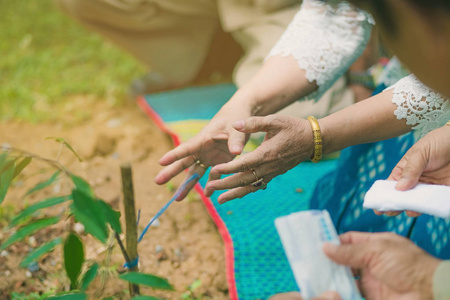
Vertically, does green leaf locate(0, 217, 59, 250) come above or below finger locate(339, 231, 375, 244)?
above

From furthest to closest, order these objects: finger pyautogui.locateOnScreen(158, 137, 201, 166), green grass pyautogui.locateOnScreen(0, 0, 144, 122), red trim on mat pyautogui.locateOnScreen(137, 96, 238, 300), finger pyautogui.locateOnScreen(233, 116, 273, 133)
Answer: green grass pyautogui.locateOnScreen(0, 0, 144, 122), red trim on mat pyautogui.locateOnScreen(137, 96, 238, 300), finger pyautogui.locateOnScreen(158, 137, 201, 166), finger pyautogui.locateOnScreen(233, 116, 273, 133)

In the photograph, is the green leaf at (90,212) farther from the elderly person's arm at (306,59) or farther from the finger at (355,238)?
the elderly person's arm at (306,59)

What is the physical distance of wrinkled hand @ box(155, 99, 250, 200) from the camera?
129 cm

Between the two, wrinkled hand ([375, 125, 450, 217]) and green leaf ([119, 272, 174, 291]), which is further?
wrinkled hand ([375, 125, 450, 217])

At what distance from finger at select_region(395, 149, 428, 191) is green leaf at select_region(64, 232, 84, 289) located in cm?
72

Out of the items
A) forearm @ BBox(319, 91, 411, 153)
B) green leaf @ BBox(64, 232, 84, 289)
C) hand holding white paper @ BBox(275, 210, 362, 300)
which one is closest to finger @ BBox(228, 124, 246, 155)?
forearm @ BBox(319, 91, 411, 153)

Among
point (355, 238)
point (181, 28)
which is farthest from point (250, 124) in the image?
point (181, 28)

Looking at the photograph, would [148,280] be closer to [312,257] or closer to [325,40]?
[312,257]

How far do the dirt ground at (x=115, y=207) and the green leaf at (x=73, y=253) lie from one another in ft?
0.51

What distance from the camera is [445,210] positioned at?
1011 millimetres

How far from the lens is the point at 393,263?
87cm

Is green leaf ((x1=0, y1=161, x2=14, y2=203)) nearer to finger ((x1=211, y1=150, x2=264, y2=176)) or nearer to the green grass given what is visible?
finger ((x1=211, y1=150, x2=264, y2=176))

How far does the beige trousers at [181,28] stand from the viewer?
2.18m

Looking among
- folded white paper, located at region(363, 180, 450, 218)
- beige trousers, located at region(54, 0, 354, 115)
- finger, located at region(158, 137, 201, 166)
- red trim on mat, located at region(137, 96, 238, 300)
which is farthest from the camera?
beige trousers, located at region(54, 0, 354, 115)
